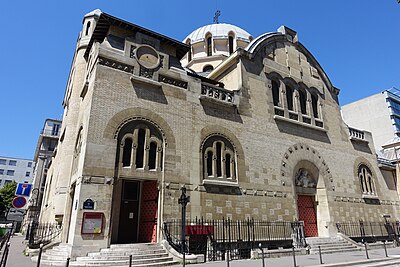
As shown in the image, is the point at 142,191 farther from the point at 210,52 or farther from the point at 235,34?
the point at 235,34

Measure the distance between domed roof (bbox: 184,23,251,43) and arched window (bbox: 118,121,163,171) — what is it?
22.0 m

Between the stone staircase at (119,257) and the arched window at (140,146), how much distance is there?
13.1ft

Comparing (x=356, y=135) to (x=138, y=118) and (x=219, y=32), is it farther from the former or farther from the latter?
(x=138, y=118)

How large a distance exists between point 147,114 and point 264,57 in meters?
12.4

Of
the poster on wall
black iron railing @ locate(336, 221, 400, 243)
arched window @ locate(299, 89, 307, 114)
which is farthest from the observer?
arched window @ locate(299, 89, 307, 114)

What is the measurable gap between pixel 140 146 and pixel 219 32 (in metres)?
23.7

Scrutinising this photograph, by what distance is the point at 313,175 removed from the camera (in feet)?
73.3

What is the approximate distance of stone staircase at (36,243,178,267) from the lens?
36.8ft

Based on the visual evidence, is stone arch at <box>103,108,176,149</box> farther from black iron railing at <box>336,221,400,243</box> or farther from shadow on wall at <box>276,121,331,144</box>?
black iron railing at <box>336,221,400,243</box>

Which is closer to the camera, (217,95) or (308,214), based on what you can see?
(217,95)

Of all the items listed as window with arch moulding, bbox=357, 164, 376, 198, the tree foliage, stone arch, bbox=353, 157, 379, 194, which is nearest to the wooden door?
stone arch, bbox=353, 157, 379, 194

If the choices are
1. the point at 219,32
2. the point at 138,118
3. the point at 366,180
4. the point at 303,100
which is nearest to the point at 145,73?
the point at 138,118

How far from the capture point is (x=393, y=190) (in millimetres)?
28766

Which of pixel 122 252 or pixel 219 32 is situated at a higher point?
pixel 219 32
